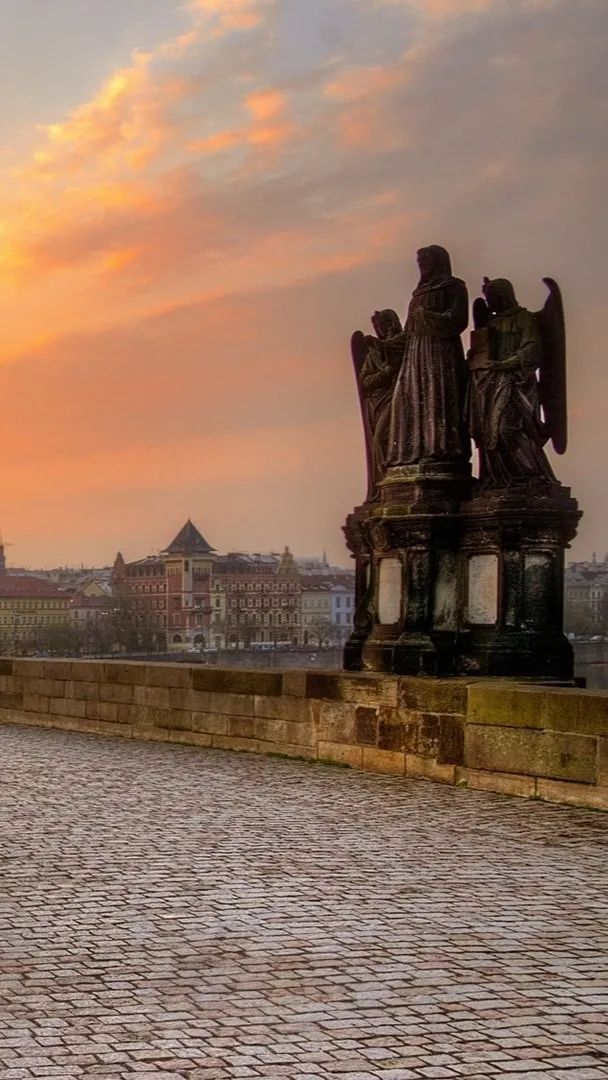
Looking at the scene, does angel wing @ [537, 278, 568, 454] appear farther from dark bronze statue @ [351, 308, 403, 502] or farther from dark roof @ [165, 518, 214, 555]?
dark roof @ [165, 518, 214, 555]

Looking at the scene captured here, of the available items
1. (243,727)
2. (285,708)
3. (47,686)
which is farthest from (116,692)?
(285,708)

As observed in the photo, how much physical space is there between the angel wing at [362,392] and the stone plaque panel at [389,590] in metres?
0.78

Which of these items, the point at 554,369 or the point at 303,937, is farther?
the point at 554,369

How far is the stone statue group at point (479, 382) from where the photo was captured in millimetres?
10906

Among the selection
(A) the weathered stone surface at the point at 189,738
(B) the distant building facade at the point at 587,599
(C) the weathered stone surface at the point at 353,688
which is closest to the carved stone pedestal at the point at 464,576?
(C) the weathered stone surface at the point at 353,688

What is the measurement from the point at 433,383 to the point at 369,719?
8.04ft

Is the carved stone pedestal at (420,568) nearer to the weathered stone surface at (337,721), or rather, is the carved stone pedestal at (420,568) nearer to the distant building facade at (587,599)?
the weathered stone surface at (337,721)

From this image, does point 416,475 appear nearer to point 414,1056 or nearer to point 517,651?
point 517,651

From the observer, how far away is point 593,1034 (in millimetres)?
4199

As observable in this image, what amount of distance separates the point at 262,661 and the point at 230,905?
394 ft

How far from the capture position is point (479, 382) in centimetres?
1114

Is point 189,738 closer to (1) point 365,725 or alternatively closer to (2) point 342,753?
(2) point 342,753

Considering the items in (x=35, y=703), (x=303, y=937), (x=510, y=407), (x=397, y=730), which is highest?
(x=510, y=407)

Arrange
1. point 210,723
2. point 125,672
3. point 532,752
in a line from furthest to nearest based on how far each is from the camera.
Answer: point 125,672, point 210,723, point 532,752
